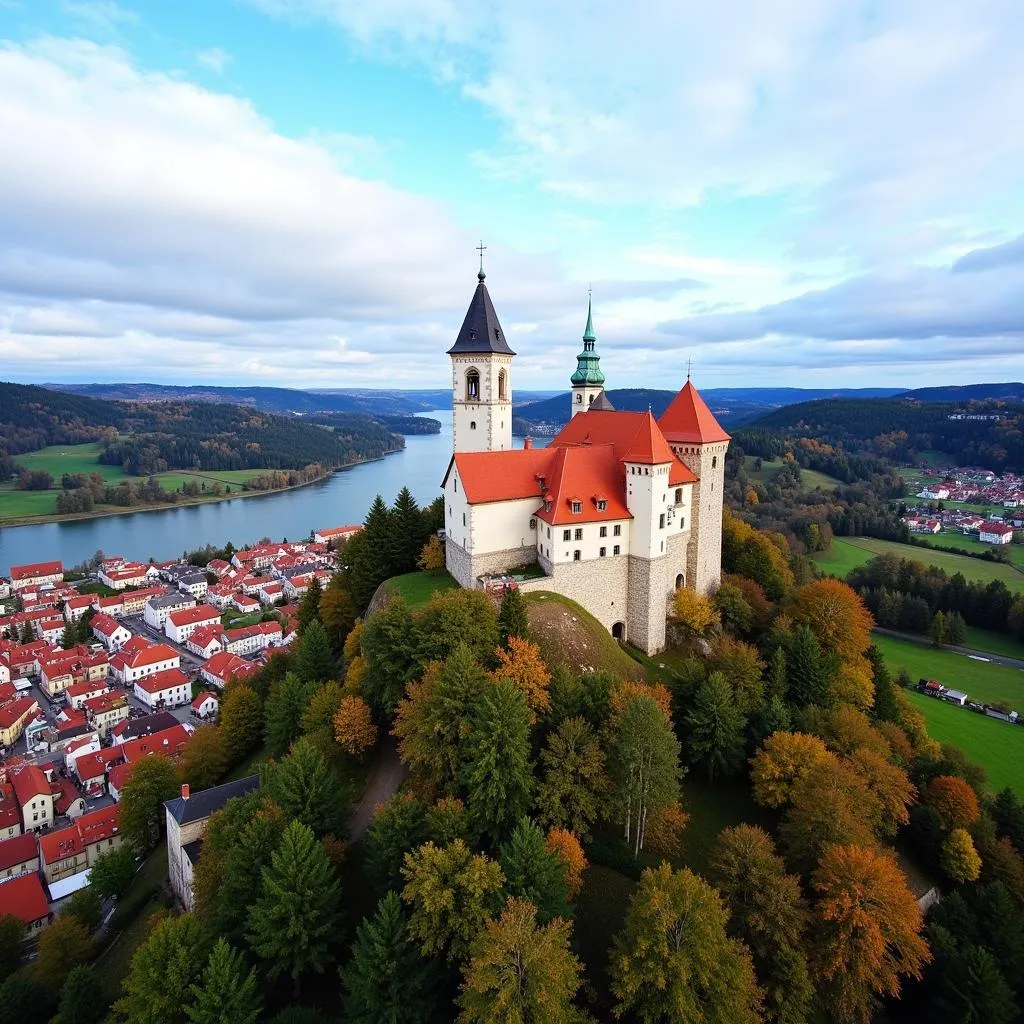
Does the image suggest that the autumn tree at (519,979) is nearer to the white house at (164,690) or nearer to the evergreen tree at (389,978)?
the evergreen tree at (389,978)

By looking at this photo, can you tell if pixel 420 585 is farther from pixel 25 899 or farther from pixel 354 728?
pixel 25 899

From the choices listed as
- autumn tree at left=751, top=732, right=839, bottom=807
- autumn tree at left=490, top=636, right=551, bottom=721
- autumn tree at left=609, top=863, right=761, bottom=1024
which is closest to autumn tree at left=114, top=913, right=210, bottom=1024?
autumn tree at left=490, top=636, right=551, bottom=721

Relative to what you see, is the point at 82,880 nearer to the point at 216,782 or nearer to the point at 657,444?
the point at 216,782

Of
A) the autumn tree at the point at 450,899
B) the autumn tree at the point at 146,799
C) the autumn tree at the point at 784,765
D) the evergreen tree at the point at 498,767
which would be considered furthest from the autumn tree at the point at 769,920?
the autumn tree at the point at 146,799

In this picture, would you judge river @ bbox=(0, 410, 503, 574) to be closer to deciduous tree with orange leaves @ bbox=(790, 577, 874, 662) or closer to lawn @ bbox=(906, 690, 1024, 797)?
lawn @ bbox=(906, 690, 1024, 797)

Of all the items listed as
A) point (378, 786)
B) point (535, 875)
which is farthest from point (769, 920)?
point (378, 786)
